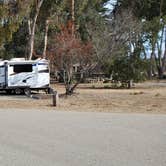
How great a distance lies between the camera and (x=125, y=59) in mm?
48750

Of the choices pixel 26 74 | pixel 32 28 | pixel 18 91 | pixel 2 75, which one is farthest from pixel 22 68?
pixel 32 28

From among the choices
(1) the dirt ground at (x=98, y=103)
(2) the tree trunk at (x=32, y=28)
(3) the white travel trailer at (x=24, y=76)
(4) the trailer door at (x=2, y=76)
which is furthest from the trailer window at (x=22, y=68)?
(2) the tree trunk at (x=32, y=28)

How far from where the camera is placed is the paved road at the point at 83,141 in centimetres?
909

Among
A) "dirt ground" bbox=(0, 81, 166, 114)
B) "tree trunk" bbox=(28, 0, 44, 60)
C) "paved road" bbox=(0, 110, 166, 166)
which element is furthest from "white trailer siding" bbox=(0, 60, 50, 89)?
"paved road" bbox=(0, 110, 166, 166)

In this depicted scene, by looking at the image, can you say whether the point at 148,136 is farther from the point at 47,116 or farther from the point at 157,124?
the point at 47,116

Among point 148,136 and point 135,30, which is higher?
point 135,30

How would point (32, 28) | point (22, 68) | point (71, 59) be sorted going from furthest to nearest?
point (32, 28), point (22, 68), point (71, 59)

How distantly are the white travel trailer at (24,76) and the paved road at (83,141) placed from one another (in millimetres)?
21781

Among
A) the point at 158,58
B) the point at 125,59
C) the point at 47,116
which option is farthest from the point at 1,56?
the point at 47,116

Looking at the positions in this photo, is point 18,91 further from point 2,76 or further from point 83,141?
point 83,141

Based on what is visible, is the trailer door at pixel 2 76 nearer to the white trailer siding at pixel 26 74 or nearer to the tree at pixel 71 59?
the white trailer siding at pixel 26 74

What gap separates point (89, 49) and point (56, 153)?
1166 inches

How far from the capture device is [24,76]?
1537 inches

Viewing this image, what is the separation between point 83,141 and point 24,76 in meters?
28.0
